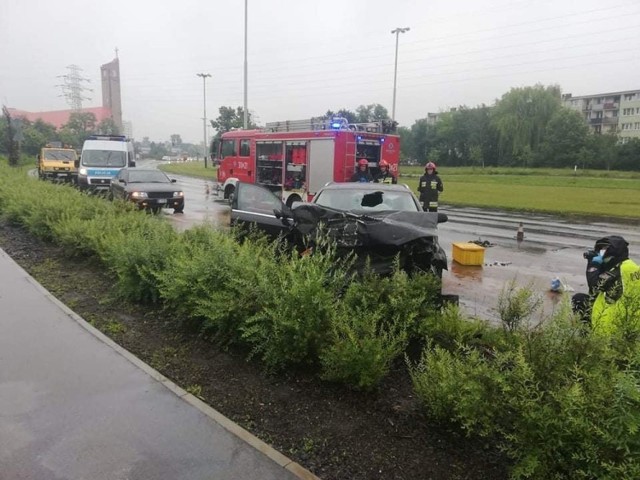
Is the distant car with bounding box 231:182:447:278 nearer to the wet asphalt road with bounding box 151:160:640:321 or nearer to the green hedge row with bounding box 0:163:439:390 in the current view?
the green hedge row with bounding box 0:163:439:390

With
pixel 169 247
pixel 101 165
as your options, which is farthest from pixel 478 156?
pixel 169 247

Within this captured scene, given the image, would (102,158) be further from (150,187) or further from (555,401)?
(555,401)

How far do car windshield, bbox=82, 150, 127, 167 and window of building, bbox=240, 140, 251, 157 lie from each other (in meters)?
7.28

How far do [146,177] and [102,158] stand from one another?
270 inches

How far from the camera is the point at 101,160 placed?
23438mm

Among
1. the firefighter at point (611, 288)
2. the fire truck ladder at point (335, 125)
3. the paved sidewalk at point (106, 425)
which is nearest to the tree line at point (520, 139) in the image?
the fire truck ladder at point (335, 125)

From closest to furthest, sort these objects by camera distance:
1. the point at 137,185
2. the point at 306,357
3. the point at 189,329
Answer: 1. the point at 306,357
2. the point at 189,329
3. the point at 137,185

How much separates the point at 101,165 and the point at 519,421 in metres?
23.7

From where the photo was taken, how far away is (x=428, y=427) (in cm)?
352

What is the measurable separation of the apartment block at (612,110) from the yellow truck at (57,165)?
9041cm

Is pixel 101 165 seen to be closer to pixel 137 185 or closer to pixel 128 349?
pixel 137 185

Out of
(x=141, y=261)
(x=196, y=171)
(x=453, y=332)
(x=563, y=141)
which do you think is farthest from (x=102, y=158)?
(x=563, y=141)

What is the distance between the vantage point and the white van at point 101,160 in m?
22.8

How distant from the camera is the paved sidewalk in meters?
3.09
